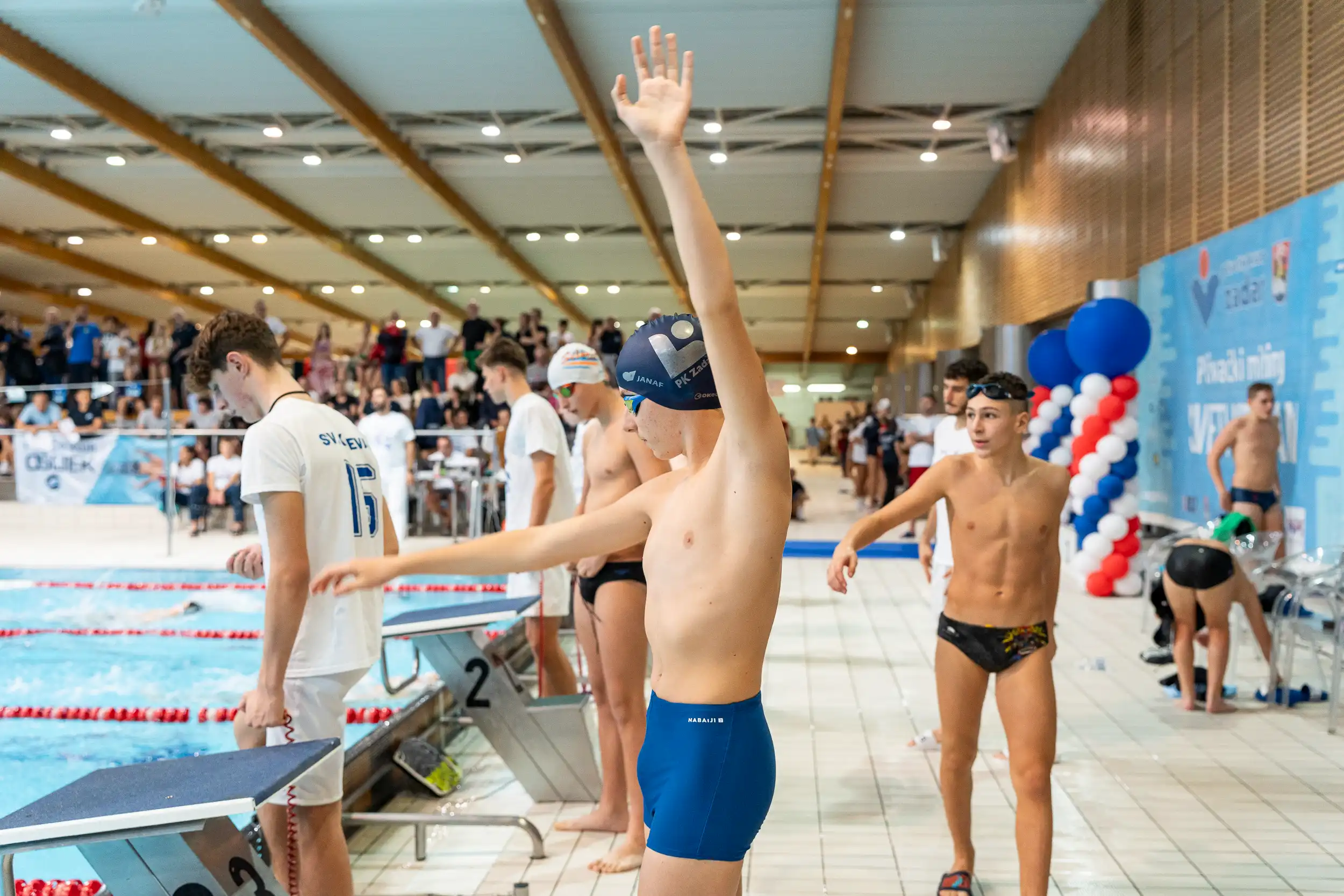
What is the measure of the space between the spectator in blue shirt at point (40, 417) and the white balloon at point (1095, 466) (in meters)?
10.2

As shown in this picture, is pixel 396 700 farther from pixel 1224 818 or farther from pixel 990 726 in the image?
pixel 1224 818

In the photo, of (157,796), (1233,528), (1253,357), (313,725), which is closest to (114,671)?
(313,725)

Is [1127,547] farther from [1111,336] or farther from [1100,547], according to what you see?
[1111,336]

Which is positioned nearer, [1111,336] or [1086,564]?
[1111,336]

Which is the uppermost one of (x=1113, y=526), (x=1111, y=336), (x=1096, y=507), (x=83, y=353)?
(x=83, y=353)

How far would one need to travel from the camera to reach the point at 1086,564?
Result: 9023 mm

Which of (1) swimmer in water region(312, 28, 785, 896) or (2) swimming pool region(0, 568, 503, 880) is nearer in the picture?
(1) swimmer in water region(312, 28, 785, 896)

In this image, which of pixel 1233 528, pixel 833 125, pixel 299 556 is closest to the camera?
pixel 299 556

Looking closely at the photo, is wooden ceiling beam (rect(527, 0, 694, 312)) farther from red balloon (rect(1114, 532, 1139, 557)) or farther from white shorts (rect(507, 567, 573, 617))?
white shorts (rect(507, 567, 573, 617))

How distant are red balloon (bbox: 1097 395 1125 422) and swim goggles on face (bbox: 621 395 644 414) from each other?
777cm

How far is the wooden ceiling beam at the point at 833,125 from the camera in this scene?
10977mm

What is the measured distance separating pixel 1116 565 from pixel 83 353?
14888 millimetres

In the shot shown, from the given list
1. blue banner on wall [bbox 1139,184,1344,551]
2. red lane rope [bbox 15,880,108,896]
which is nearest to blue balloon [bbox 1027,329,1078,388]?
blue banner on wall [bbox 1139,184,1344,551]

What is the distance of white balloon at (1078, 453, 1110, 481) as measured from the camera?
877 cm
